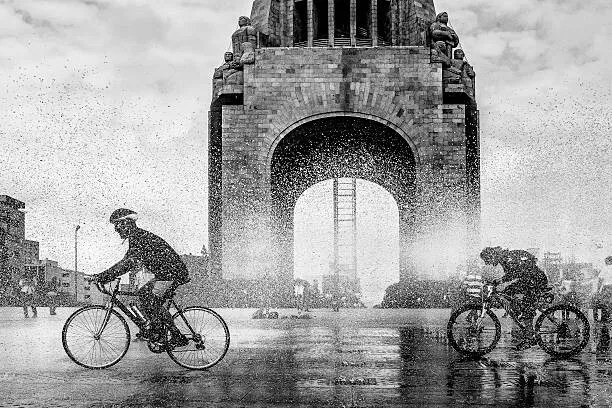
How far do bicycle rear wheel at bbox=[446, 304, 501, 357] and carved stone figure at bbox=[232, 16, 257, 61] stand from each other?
2333cm

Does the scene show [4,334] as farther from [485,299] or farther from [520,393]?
[520,393]

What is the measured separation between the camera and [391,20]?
36.4 metres

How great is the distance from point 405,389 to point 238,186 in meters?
24.0

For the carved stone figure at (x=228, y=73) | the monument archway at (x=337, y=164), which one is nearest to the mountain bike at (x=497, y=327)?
the monument archway at (x=337, y=164)

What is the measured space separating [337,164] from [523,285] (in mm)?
28835

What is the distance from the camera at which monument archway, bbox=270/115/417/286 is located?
32.6 m

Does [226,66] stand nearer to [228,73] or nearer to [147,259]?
[228,73]

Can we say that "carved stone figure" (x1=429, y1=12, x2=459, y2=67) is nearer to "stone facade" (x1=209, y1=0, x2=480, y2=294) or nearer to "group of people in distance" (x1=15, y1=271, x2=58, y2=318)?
"stone facade" (x1=209, y1=0, x2=480, y2=294)

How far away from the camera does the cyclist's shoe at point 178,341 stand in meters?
9.36

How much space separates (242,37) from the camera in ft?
110

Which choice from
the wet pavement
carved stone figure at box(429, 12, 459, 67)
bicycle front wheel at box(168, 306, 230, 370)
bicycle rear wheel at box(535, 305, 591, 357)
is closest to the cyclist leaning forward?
bicycle rear wheel at box(535, 305, 591, 357)

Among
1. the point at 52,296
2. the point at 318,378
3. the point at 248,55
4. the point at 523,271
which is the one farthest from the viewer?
the point at 248,55

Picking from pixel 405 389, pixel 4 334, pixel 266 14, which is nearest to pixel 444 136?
pixel 266 14

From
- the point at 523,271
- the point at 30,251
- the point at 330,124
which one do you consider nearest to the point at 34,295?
the point at 330,124
